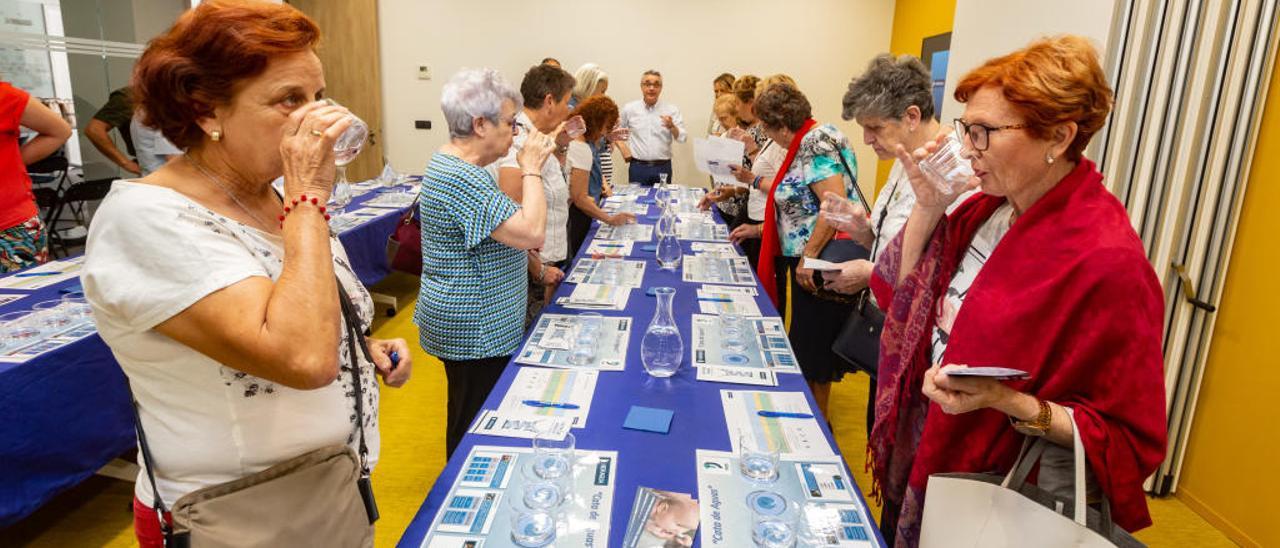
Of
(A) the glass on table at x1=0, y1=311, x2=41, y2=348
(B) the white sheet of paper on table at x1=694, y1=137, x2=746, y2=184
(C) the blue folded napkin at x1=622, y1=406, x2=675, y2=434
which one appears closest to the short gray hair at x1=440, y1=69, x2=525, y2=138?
(C) the blue folded napkin at x1=622, y1=406, x2=675, y2=434

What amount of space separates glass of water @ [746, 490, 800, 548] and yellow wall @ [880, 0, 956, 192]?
560cm

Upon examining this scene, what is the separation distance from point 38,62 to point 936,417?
20.1 ft

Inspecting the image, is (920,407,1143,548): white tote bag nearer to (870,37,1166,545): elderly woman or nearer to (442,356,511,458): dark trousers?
(870,37,1166,545): elderly woman

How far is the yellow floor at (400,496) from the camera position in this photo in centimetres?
239

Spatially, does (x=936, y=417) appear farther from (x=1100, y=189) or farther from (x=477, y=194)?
(x=477, y=194)

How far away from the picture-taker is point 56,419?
79.7 inches

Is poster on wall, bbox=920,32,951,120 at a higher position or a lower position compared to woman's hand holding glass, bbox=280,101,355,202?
higher

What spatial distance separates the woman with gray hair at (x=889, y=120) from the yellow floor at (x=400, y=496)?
4.07ft

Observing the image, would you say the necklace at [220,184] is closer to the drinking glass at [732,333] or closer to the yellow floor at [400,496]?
the drinking glass at [732,333]

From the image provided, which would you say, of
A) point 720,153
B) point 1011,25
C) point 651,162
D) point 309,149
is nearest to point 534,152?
point 309,149

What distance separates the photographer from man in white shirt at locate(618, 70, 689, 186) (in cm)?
723

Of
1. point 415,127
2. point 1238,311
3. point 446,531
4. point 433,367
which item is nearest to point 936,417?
point 446,531

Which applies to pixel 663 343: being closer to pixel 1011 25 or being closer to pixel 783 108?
pixel 783 108

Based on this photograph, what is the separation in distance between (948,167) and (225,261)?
134 cm
